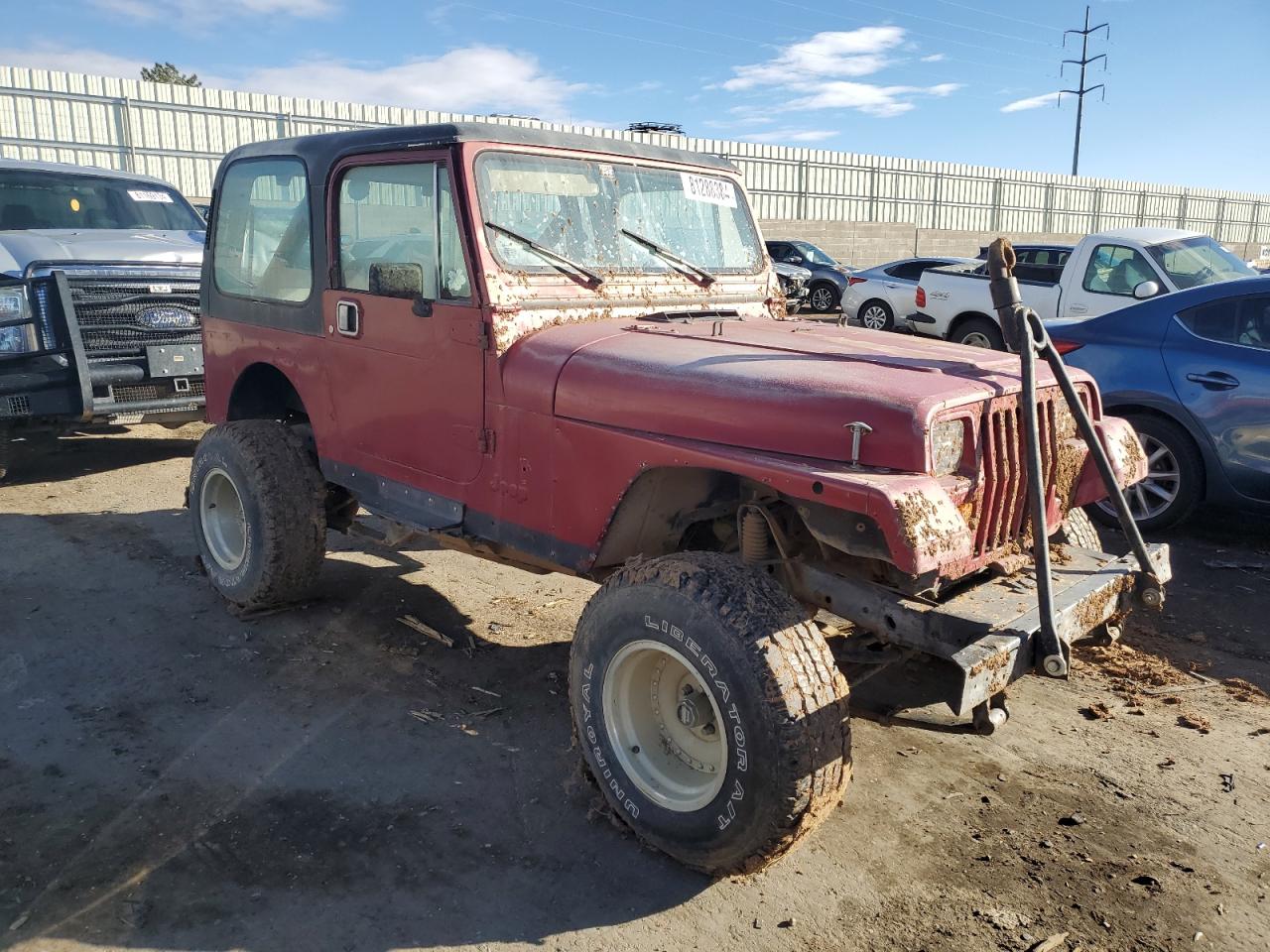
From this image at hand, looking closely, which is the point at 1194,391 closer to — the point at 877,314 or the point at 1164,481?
the point at 1164,481

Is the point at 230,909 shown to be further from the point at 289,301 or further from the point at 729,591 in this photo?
the point at 289,301

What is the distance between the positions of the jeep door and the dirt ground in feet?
3.39

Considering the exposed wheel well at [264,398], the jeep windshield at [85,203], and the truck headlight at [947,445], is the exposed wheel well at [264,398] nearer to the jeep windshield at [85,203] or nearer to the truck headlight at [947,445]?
the truck headlight at [947,445]

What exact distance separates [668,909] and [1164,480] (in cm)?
474

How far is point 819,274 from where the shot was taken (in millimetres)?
20312

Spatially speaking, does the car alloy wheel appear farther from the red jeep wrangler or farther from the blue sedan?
the red jeep wrangler

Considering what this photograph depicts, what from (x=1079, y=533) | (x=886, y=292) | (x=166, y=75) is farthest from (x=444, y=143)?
(x=166, y=75)

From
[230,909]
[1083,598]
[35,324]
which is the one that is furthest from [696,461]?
[35,324]

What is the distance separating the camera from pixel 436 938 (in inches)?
104

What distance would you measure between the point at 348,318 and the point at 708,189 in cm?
169

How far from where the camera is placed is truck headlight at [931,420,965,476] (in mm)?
2695

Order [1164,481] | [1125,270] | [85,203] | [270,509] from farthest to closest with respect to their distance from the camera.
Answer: [1125,270]
[85,203]
[1164,481]
[270,509]

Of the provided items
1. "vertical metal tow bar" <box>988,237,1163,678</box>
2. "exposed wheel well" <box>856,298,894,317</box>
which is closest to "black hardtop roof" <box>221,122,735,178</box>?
"vertical metal tow bar" <box>988,237,1163,678</box>

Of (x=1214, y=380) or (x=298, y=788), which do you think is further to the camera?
(x=1214, y=380)
